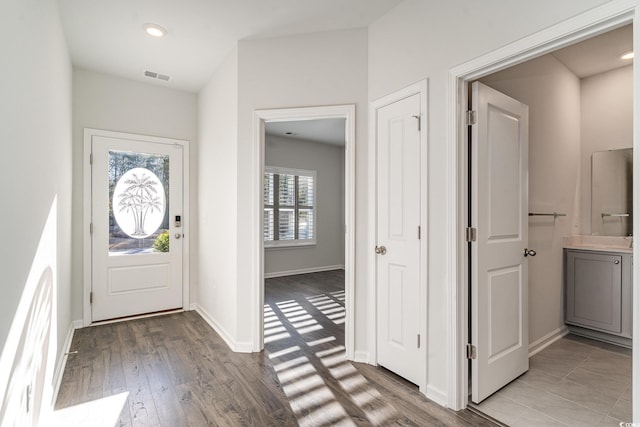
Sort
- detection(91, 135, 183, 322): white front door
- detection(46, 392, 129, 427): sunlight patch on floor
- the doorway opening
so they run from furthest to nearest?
detection(91, 135, 183, 322): white front door < the doorway opening < detection(46, 392, 129, 427): sunlight patch on floor

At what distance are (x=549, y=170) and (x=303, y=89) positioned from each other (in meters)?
2.49

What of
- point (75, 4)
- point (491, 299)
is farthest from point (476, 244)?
point (75, 4)

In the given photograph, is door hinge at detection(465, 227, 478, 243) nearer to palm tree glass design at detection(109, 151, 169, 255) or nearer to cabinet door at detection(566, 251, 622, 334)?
cabinet door at detection(566, 251, 622, 334)

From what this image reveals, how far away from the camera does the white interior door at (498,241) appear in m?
2.06

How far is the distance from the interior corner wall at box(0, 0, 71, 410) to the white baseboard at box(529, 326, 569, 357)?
11.6ft

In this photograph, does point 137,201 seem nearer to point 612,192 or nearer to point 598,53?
point 598,53

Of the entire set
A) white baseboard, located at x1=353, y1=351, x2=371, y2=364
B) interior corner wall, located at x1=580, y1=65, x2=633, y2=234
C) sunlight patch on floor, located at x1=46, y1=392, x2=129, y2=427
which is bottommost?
sunlight patch on floor, located at x1=46, y1=392, x2=129, y2=427

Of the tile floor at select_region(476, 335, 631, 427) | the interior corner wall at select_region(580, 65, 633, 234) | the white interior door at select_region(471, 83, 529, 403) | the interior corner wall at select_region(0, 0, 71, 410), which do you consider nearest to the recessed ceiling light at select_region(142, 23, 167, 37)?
the interior corner wall at select_region(0, 0, 71, 410)

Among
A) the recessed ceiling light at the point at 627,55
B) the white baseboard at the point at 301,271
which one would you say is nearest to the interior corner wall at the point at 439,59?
the recessed ceiling light at the point at 627,55

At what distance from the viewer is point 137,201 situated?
12.5 ft

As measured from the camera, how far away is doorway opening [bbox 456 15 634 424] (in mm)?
2564

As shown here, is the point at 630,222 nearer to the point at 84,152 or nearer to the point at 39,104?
the point at 39,104

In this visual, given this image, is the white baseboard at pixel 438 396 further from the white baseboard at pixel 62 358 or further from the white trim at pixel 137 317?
the white trim at pixel 137 317

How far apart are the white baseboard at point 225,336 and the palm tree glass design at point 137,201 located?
959 mm
